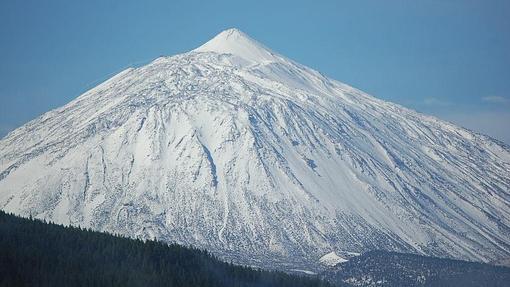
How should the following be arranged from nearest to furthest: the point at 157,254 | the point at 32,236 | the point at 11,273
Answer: the point at 11,273
the point at 32,236
the point at 157,254

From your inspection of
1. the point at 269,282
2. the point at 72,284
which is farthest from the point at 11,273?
the point at 269,282

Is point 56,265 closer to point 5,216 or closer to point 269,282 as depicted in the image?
point 5,216

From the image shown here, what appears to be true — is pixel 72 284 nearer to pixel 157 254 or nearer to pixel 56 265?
pixel 56 265

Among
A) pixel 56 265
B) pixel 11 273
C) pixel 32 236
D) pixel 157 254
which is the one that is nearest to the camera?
pixel 11 273

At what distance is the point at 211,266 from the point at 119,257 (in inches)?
584

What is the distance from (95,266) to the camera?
396 feet

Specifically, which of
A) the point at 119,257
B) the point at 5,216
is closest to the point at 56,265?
the point at 119,257

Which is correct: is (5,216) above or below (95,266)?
above

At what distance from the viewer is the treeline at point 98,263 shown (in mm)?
112188

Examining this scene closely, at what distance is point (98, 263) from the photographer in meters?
122

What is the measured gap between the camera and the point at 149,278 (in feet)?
394

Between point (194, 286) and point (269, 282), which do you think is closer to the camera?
point (194, 286)

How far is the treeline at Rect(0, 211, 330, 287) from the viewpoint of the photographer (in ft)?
368

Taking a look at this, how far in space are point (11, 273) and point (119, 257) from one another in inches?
892
